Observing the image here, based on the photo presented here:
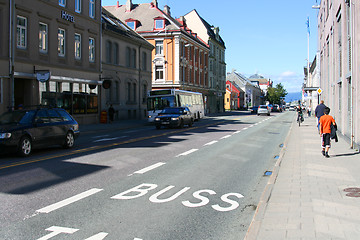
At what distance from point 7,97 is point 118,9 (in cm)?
4314

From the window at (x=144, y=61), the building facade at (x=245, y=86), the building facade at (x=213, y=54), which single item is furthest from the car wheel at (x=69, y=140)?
the building facade at (x=245, y=86)

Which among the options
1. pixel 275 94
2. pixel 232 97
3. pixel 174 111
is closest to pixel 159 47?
pixel 174 111

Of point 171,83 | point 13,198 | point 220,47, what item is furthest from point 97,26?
point 220,47

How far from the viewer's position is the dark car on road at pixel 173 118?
26.0 meters

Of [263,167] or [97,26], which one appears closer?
[263,167]

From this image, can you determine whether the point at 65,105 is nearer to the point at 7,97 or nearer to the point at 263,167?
the point at 7,97

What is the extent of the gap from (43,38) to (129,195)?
74.4 ft

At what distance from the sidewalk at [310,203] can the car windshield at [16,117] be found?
26.5 ft

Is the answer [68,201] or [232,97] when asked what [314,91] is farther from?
[232,97]

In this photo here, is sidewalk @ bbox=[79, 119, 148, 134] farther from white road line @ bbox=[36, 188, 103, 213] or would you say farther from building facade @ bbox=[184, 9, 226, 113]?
building facade @ bbox=[184, 9, 226, 113]

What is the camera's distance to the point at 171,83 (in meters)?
56.4

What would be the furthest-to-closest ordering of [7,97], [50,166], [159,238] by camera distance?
[7,97]
[50,166]
[159,238]

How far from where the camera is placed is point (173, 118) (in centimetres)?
2594

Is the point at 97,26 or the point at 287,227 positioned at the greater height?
the point at 97,26
